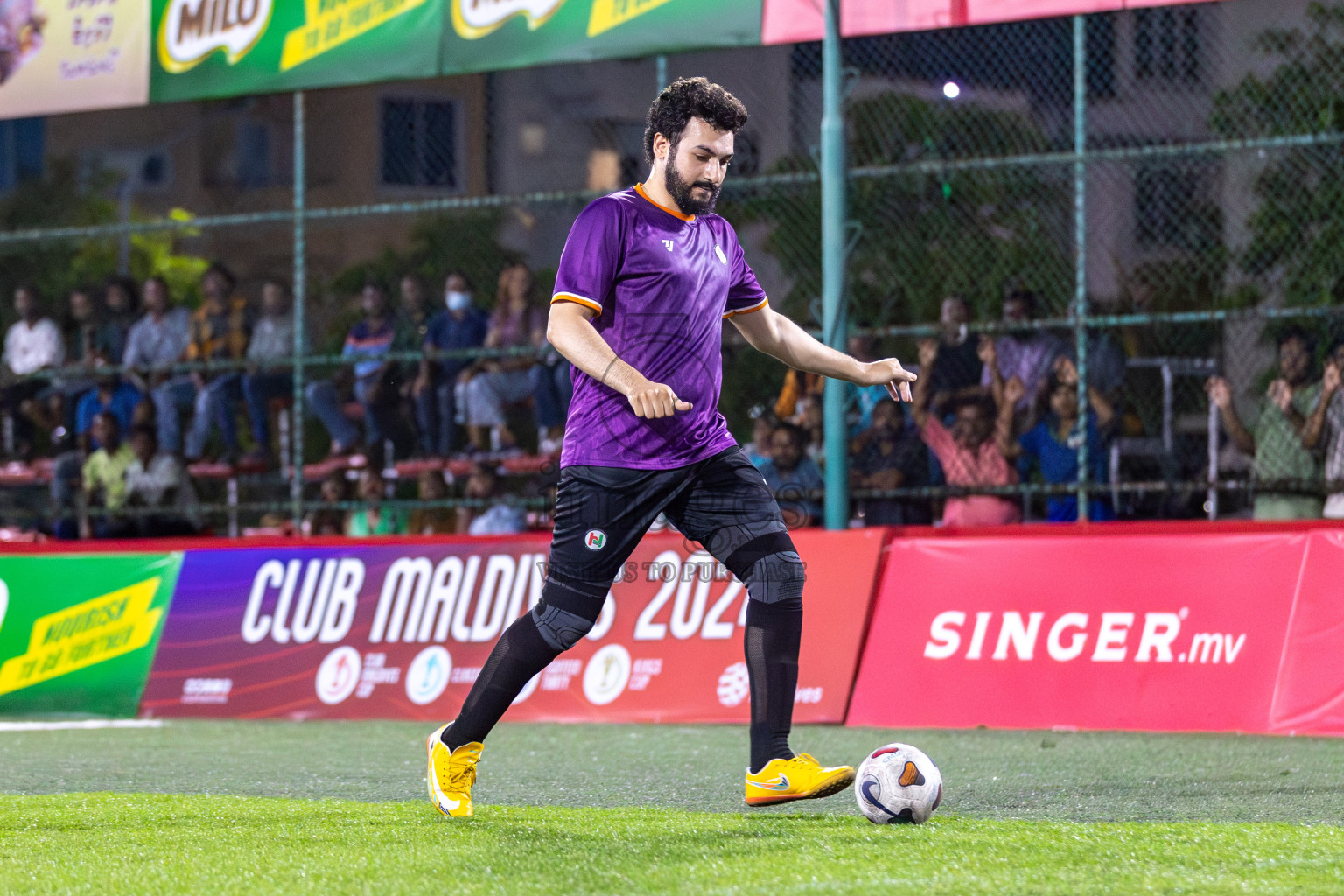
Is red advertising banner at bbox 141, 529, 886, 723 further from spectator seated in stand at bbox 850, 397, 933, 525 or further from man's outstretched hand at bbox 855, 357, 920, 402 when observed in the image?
man's outstretched hand at bbox 855, 357, 920, 402

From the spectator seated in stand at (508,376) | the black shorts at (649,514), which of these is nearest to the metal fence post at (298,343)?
the spectator seated in stand at (508,376)

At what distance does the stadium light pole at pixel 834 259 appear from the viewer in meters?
9.70

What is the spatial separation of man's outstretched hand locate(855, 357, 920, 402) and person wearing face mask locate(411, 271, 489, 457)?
699 cm

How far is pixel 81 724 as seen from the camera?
9.75 m

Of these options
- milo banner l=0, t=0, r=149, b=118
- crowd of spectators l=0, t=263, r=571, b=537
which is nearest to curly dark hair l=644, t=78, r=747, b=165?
crowd of spectators l=0, t=263, r=571, b=537

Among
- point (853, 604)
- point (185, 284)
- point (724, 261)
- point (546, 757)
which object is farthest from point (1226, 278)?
point (185, 284)

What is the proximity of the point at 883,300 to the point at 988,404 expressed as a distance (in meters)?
1.56

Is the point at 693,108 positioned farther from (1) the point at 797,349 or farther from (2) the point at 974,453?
(2) the point at 974,453

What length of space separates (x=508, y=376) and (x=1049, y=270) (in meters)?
→ 3.81

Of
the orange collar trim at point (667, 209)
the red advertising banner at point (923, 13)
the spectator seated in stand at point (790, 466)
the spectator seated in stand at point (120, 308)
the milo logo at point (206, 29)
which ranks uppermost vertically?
the milo logo at point (206, 29)

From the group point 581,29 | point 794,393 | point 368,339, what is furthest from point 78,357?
point 794,393

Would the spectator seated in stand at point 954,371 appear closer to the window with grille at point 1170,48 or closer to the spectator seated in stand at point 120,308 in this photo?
the window with grille at point 1170,48

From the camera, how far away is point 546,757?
7.35 metres

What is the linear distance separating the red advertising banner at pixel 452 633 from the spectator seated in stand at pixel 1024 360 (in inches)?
86.7
